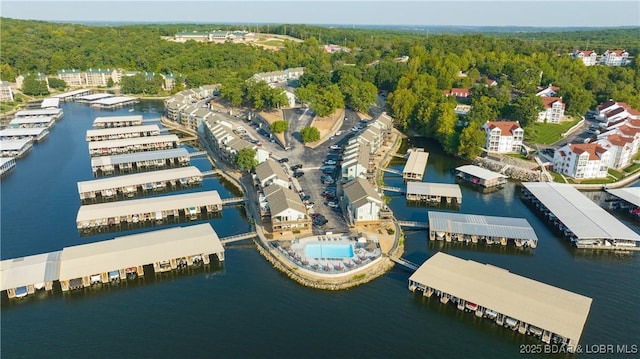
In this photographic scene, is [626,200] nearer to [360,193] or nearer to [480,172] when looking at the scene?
[480,172]

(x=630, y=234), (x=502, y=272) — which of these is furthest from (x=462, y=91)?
(x=502, y=272)

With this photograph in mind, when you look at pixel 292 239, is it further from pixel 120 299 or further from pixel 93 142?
pixel 93 142

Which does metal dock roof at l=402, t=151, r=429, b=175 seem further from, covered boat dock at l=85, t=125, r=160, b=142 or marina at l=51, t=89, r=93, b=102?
marina at l=51, t=89, r=93, b=102

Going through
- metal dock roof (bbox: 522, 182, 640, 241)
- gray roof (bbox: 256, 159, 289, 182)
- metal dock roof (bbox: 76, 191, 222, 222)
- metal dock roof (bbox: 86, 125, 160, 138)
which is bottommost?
metal dock roof (bbox: 76, 191, 222, 222)

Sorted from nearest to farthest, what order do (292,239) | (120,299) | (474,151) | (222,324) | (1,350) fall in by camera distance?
(1,350), (222,324), (120,299), (292,239), (474,151)

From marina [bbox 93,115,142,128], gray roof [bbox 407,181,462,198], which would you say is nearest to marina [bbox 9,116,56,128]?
marina [bbox 93,115,142,128]
